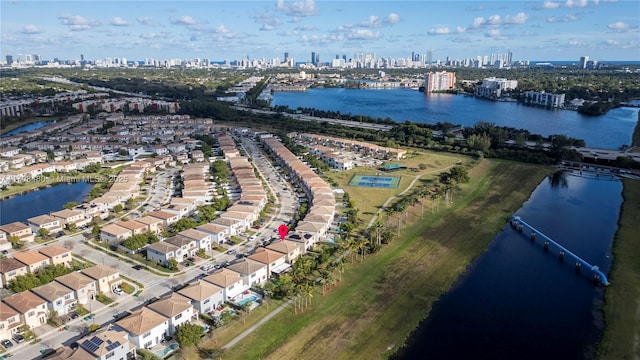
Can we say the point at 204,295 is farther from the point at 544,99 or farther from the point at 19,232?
the point at 544,99

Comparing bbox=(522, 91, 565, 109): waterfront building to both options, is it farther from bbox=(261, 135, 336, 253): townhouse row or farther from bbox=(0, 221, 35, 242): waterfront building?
bbox=(0, 221, 35, 242): waterfront building

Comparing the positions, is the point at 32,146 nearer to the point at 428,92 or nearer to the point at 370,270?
the point at 370,270

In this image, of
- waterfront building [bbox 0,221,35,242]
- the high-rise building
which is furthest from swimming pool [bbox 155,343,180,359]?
the high-rise building

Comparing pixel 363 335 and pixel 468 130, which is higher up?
pixel 468 130

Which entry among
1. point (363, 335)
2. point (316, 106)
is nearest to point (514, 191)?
point (363, 335)

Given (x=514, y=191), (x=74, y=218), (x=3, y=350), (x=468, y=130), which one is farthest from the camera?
(x=468, y=130)

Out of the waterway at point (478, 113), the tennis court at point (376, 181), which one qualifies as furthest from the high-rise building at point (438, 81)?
the tennis court at point (376, 181)

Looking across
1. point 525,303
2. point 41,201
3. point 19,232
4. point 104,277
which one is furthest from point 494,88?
point 104,277
